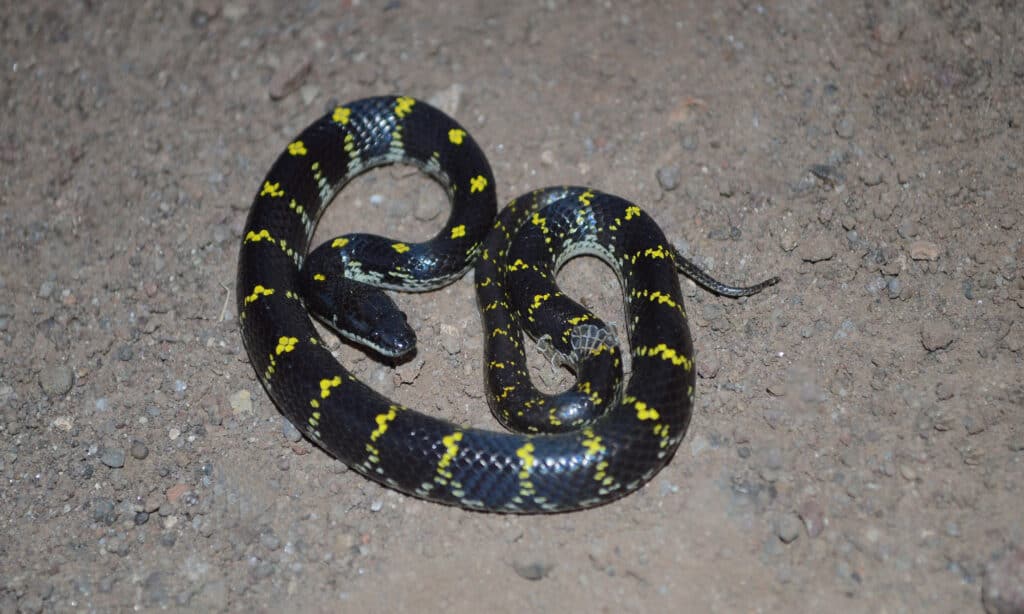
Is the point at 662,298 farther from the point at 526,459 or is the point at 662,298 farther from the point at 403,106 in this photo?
the point at 403,106

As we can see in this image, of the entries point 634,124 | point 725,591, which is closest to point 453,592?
point 725,591

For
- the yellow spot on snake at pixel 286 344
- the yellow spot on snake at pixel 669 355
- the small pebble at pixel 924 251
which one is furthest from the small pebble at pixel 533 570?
the small pebble at pixel 924 251

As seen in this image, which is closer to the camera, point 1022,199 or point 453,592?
point 453,592

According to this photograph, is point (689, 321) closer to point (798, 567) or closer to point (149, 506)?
point (798, 567)

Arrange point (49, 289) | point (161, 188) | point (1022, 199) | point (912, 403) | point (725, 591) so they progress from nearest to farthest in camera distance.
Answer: point (725, 591) → point (912, 403) → point (1022, 199) → point (49, 289) → point (161, 188)

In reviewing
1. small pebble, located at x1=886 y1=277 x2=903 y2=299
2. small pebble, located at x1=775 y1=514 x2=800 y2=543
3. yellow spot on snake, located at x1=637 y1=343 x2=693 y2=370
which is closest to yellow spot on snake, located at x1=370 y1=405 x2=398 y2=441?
yellow spot on snake, located at x1=637 y1=343 x2=693 y2=370

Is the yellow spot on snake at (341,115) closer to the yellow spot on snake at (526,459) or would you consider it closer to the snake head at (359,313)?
the snake head at (359,313)
